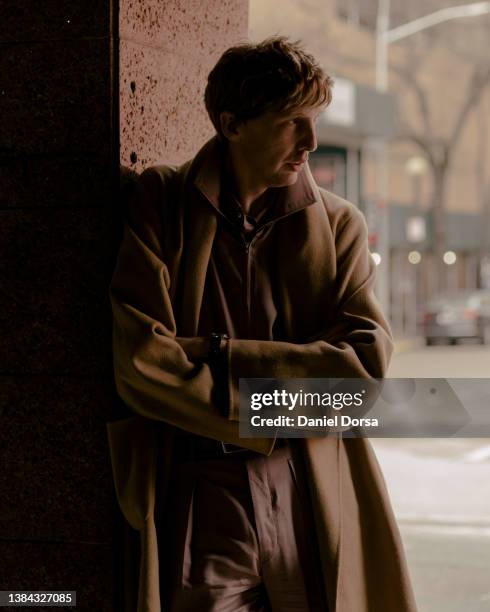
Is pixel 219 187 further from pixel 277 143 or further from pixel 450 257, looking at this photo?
pixel 450 257

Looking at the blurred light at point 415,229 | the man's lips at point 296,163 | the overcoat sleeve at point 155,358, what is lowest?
the overcoat sleeve at point 155,358

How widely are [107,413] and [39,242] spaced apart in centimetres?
48

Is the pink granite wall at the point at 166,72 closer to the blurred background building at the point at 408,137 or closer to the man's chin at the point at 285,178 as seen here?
the man's chin at the point at 285,178

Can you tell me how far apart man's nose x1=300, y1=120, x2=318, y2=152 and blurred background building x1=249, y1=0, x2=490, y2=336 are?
1684cm

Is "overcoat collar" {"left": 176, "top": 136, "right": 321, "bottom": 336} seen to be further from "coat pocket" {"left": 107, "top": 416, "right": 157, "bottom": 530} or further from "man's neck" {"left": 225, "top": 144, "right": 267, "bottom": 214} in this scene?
"coat pocket" {"left": 107, "top": 416, "right": 157, "bottom": 530}

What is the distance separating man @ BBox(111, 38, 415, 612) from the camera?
7.35 feet

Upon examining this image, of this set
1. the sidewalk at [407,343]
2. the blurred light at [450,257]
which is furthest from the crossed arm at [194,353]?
the blurred light at [450,257]

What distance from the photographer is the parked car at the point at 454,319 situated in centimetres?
2530

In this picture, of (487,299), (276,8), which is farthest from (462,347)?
(276,8)

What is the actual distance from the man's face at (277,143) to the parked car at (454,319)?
23.3 meters

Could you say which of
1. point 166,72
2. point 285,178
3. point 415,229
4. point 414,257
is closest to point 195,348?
point 285,178

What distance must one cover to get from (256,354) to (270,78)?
0.59m

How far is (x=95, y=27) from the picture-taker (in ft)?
8.87

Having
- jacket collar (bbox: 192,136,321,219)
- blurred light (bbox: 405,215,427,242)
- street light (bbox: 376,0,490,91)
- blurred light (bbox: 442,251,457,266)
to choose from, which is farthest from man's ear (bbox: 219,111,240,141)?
blurred light (bbox: 442,251,457,266)
